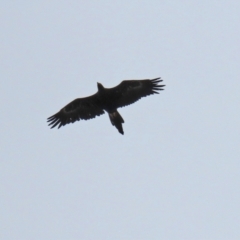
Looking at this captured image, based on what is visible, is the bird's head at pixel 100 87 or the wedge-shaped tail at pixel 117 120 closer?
the wedge-shaped tail at pixel 117 120

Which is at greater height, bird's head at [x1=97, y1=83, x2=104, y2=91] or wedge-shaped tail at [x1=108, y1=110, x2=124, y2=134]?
bird's head at [x1=97, y1=83, x2=104, y2=91]

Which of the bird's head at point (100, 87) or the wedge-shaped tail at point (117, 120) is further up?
the bird's head at point (100, 87)

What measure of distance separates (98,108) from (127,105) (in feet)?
3.88

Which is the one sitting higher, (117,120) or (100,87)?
(100,87)

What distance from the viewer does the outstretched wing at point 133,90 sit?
31.5 metres

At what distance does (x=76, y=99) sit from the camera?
32031 mm

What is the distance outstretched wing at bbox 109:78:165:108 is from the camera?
31547mm

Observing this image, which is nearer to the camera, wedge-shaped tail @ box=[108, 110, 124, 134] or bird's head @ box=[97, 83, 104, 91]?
wedge-shaped tail @ box=[108, 110, 124, 134]

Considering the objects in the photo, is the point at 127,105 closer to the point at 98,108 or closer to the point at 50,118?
the point at 98,108

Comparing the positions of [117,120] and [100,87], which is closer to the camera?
[117,120]

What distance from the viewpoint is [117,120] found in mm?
31047

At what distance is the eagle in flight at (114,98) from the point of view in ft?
103

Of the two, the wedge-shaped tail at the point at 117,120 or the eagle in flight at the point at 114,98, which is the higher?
the eagle in flight at the point at 114,98

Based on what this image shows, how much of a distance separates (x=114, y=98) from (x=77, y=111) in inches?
66.4
